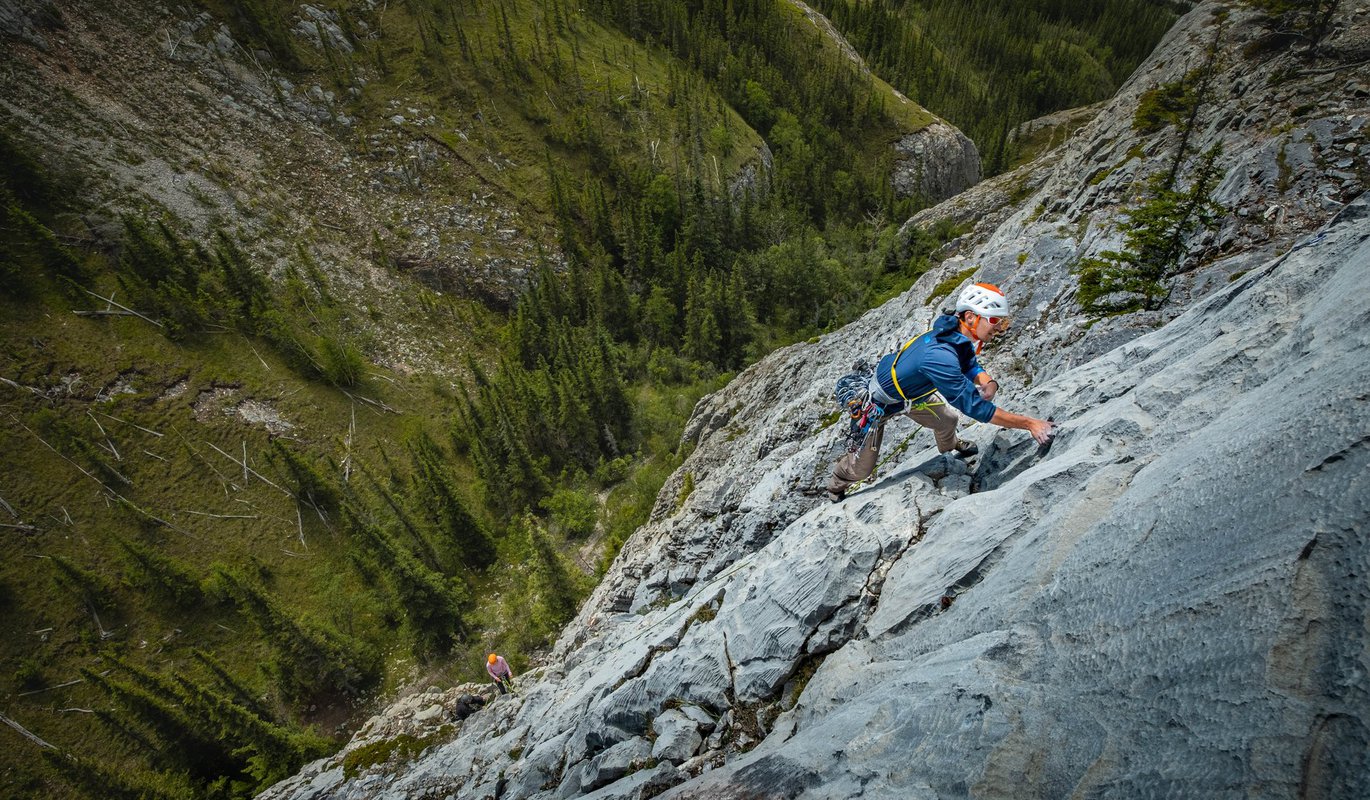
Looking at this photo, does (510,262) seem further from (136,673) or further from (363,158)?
(136,673)

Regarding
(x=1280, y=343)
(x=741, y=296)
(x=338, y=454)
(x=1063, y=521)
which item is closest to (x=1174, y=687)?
(x=1063, y=521)

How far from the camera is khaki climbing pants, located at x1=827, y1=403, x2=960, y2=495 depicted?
8.45 m

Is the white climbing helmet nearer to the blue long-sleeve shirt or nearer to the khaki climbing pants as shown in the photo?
the blue long-sleeve shirt

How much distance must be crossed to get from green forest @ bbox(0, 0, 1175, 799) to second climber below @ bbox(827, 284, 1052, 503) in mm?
29981

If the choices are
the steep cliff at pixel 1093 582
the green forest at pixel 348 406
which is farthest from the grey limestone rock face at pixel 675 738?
the green forest at pixel 348 406

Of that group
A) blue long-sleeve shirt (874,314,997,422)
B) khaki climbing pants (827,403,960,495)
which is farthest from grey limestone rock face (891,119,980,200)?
blue long-sleeve shirt (874,314,997,422)

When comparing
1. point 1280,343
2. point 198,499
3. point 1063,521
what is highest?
point 1280,343

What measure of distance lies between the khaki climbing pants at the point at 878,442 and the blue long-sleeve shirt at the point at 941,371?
1.32 ft

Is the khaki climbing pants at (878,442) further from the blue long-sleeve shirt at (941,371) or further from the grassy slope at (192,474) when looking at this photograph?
the grassy slope at (192,474)

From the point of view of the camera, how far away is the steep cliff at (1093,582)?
10.8 feet

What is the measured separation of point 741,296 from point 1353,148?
53192 mm

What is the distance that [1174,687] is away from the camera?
11.8 feet

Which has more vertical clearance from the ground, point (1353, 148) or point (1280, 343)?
point (1353, 148)

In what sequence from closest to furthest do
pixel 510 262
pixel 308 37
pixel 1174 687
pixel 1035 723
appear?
pixel 1174 687 < pixel 1035 723 < pixel 510 262 < pixel 308 37
